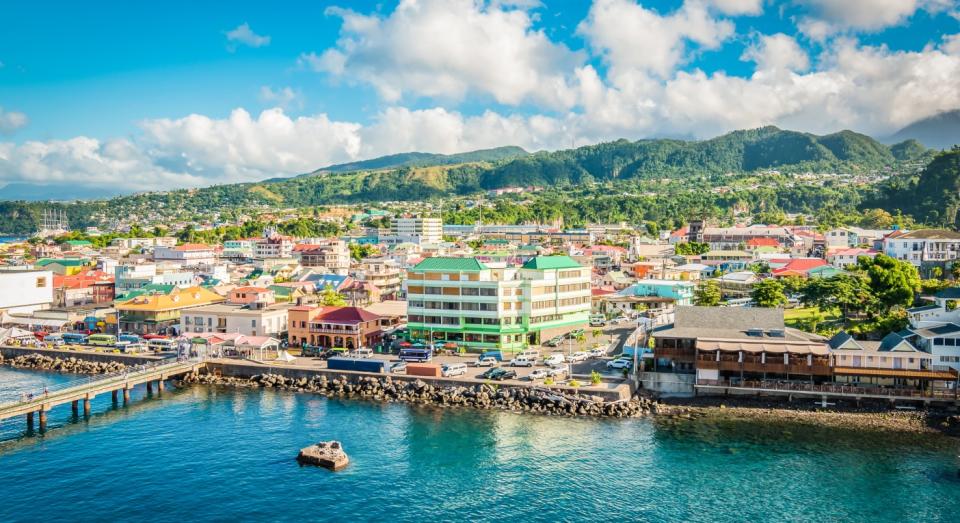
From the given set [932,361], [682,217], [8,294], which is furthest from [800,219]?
[8,294]

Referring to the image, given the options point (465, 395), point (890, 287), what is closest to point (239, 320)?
point (465, 395)

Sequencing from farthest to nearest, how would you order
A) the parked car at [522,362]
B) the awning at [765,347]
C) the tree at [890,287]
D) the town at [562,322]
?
the tree at [890,287] < the parked car at [522,362] < the town at [562,322] < the awning at [765,347]

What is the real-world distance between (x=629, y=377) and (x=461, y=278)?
633 inches

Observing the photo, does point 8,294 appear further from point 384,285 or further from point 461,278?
point 461,278

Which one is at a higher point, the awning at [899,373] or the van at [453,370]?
the awning at [899,373]

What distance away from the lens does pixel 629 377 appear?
45.2 meters

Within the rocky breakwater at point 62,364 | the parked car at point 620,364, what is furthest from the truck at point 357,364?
the rocky breakwater at point 62,364

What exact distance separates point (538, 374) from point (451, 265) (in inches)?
557

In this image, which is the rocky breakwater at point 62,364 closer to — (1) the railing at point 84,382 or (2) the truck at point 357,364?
(1) the railing at point 84,382

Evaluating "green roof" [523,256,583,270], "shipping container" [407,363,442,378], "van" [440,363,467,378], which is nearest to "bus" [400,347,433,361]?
"van" [440,363,467,378]

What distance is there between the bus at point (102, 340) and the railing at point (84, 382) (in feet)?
31.3

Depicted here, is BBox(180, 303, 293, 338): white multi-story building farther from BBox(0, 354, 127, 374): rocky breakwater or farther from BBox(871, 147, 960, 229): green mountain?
BBox(871, 147, 960, 229): green mountain

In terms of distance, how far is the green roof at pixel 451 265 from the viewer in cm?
5553

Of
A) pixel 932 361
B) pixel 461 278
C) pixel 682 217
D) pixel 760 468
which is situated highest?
pixel 682 217
